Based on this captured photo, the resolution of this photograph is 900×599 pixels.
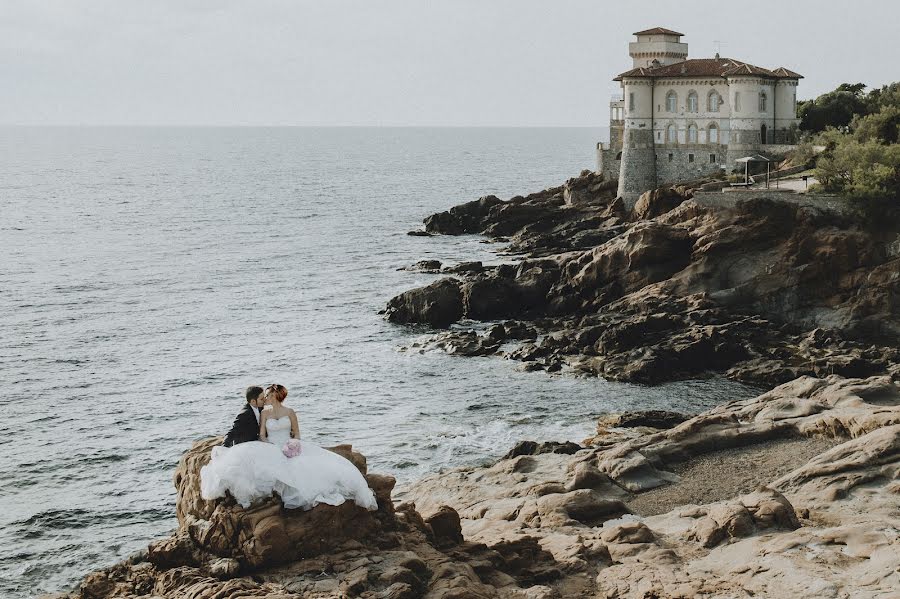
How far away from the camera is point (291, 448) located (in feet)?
62.7

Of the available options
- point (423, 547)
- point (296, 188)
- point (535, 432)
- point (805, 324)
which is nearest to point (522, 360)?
point (535, 432)

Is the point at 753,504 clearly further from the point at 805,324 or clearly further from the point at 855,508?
the point at 805,324

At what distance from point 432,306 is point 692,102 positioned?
35.5 metres

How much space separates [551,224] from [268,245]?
2705cm

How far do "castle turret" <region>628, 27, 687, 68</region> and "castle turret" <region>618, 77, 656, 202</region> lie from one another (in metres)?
3.36

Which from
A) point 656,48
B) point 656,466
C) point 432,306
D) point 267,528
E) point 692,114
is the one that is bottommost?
point 656,466

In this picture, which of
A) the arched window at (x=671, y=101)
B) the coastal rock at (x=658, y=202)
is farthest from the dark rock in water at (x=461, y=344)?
the arched window at (x=671, y=101)

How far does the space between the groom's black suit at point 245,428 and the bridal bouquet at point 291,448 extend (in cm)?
67

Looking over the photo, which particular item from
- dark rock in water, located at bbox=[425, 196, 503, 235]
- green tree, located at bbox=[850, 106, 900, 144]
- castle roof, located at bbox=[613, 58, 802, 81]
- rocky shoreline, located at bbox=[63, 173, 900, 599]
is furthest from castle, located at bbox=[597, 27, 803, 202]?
dark rock in water, located at bbox=[425, 196, 503, 235]

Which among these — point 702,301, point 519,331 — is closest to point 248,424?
point 519,331

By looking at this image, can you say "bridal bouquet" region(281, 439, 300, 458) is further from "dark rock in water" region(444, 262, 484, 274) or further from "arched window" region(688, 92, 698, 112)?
"arched window" region(688, 92, 698, 112)

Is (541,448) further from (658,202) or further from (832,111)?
(832,111)

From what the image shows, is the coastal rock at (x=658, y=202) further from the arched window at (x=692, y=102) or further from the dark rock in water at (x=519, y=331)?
the dark rock in water at (x=519, y=331)

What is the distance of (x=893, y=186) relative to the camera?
189ft
